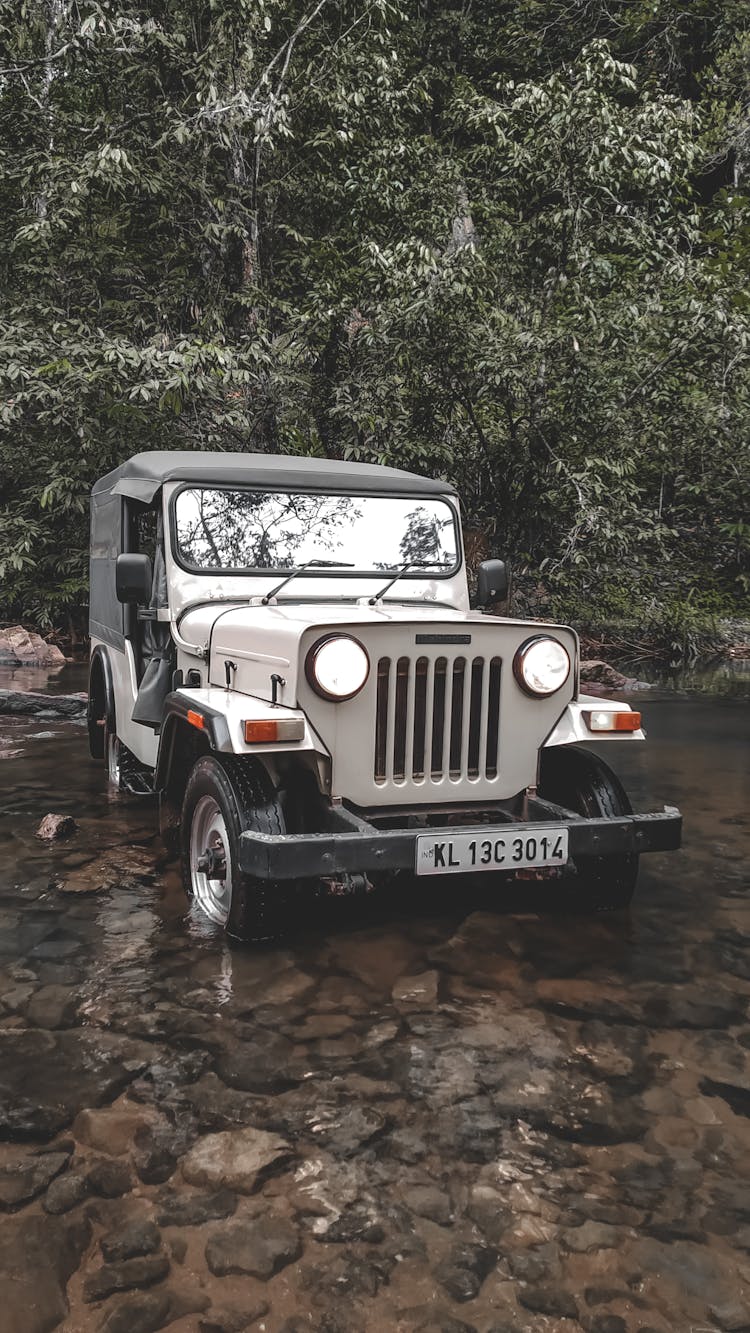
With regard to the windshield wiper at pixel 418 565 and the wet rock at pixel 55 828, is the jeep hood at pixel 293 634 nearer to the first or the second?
the windshield wiper at pixel 418 565

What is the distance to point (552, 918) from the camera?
3.88 m

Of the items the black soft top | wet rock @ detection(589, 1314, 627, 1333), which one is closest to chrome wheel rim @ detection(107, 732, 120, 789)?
the black soft top

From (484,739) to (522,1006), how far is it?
96 centimetres

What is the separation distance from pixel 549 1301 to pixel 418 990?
1.36 m

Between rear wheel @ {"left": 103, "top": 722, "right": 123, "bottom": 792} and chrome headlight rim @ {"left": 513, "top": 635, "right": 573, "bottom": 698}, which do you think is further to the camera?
rear wheel @ {"left": 103, "top": 722, "right": 123, "bottom": 792}

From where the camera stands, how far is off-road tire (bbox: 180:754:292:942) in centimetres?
323

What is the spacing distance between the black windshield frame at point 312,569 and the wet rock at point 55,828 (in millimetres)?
1537

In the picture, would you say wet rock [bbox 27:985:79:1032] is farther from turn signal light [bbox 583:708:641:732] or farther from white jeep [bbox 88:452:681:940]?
turn signal light [bbox 583:708:641:732]

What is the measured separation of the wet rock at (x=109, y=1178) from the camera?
2.12 meters

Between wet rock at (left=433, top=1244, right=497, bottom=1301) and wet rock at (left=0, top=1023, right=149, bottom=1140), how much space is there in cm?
102

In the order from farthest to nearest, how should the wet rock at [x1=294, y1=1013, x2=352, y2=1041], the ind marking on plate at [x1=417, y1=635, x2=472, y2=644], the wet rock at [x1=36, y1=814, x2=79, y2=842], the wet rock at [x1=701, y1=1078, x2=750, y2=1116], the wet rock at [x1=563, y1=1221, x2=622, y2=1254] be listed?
the wet rock at [x1=36, y1=814, x2=79, y2=842], the ind marking on plate at [x1=417, y1=635, x2=472, y2=644], the wet rock at [x1=294, y1=1013, x2=352, y2=1041], the wet rock at [x1=701, y1=1078, x2=750, y2=1116], the wet rock at [x1=563, y1=1221, x2=622, y2=1254]

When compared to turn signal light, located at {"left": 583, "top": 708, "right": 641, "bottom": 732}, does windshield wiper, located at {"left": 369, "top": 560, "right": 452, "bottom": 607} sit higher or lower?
higher

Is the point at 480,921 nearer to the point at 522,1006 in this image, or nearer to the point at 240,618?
the point at 522,1006

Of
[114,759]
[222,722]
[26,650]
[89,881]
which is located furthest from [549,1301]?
[26,650]
